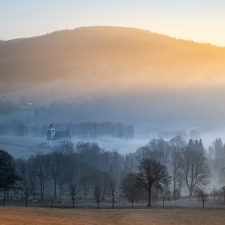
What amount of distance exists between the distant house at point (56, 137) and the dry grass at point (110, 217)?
79406 mm

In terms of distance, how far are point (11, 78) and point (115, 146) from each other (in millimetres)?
78579

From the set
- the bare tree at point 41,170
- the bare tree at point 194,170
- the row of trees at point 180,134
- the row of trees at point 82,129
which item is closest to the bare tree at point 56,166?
the bare tree at point 41,170

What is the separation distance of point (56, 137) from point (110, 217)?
305 ft

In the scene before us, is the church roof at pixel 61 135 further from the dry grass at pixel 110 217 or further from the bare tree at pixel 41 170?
the dry grass at pixel 110 217

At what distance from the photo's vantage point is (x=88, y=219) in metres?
37.5

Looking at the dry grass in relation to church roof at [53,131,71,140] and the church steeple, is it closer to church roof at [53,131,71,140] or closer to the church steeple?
the church steeple

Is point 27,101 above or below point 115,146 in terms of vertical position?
above

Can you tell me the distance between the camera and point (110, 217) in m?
39.5

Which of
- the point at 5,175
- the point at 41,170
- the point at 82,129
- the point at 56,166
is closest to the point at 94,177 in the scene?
the point at 56,166

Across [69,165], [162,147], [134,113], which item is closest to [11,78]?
[134,113]

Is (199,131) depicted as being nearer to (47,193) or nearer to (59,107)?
(59,107)

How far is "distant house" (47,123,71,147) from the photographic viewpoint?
124031mm

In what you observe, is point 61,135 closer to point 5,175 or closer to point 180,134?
point 180,134

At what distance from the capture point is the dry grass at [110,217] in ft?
115
